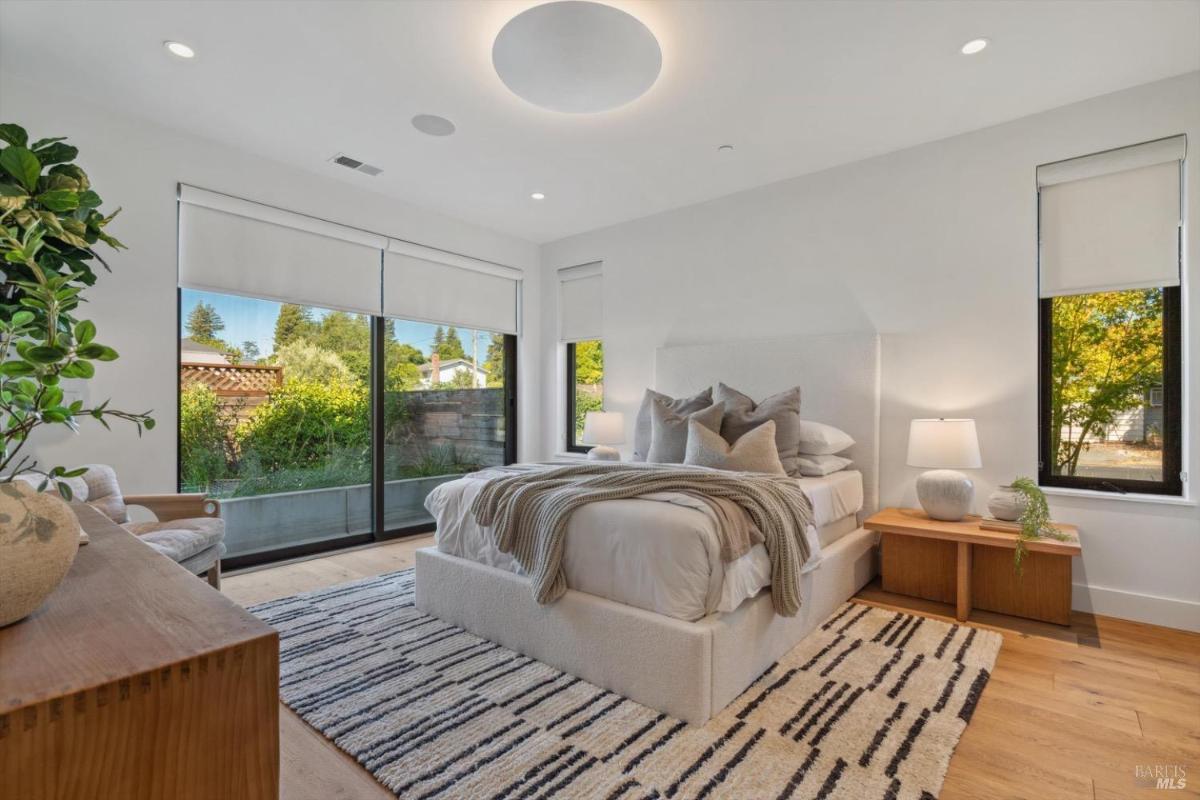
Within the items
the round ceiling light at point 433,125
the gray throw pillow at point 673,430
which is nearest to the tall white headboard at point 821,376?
the gray throw pillow at point 673,430

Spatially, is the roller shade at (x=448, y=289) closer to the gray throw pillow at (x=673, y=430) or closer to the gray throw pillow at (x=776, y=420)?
the gray throw pillow at (x=673, y=430)

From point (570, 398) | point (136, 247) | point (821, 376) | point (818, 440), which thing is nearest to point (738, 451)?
point (818, 440)

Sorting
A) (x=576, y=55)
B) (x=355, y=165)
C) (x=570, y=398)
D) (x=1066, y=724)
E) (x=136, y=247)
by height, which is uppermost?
(x=355, y=165)

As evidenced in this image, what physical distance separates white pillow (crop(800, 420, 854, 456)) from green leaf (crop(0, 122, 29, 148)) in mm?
3340

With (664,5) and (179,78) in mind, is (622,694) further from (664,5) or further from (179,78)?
(179,78)

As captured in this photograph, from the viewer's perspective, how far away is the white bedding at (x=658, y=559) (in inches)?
77.2

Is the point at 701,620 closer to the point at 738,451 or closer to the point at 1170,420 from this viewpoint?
the point at 738,451

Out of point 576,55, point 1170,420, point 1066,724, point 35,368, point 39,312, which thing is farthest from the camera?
point 1170,420

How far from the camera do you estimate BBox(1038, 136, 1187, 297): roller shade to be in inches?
112

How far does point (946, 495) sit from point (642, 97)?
2614 mm

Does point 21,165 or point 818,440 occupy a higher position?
point 21,165

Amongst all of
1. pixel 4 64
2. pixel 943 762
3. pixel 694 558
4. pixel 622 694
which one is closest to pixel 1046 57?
pixel 694 558

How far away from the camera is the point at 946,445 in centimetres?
301

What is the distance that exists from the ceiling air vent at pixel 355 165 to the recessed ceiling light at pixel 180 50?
103 centimetres
